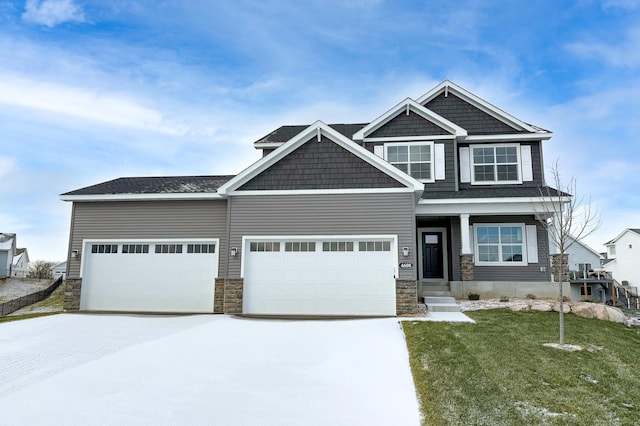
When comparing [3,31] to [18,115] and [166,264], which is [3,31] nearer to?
[18,115]

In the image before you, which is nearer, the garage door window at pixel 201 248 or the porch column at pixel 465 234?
the garage door window at pixel 201 248

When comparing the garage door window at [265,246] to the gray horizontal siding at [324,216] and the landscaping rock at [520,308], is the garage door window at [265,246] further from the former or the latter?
the landscaping rock at [520,308]

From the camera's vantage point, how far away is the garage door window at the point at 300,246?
13031mm

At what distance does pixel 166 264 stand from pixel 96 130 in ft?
25.1

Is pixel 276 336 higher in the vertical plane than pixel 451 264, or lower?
lower

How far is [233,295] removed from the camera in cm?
1296

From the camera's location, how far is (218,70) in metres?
17.3

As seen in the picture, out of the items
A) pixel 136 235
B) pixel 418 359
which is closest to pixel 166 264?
pixel 136 235

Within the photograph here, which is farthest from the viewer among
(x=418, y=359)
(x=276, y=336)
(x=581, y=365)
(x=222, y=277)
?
(x=222, y=277)

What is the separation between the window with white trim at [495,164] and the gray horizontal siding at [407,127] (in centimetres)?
185

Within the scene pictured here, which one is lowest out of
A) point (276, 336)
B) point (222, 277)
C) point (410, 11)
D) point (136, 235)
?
Answer: point (276, 336)

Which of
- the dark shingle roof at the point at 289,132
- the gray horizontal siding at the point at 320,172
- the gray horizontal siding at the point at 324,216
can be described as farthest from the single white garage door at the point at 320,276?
the dark shingle roof at the point at 289,132

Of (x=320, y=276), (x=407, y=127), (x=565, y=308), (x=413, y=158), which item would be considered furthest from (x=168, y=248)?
(x=565, y=308)

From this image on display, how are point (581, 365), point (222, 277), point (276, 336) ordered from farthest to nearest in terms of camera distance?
point (222, 277), point (276, 336), point (581, 365)
